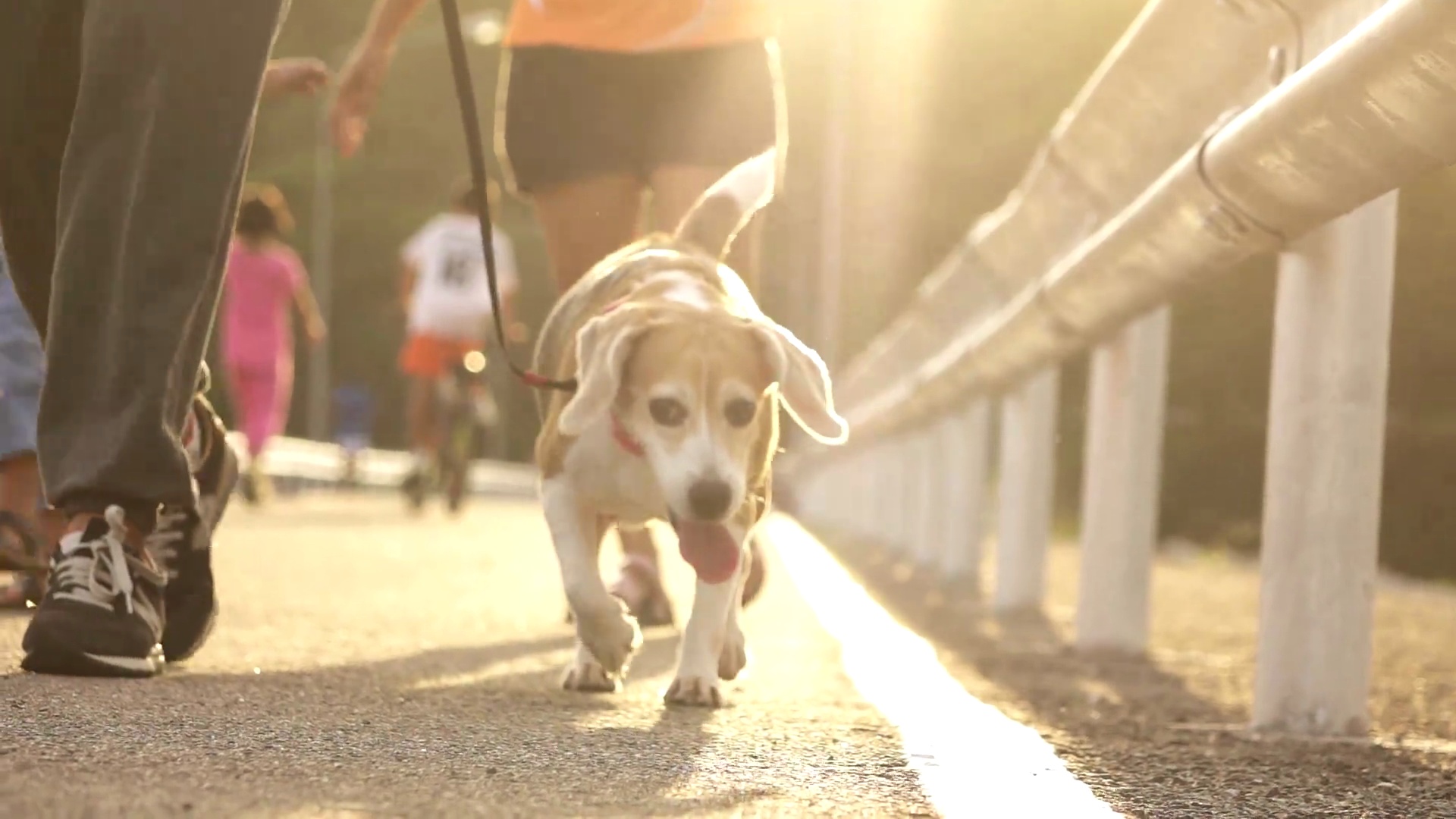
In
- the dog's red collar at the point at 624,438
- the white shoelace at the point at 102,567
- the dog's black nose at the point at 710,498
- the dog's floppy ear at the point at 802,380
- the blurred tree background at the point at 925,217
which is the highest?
the blurred tree background at the point at 925,217

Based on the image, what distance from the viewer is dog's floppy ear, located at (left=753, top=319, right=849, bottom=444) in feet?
14.0

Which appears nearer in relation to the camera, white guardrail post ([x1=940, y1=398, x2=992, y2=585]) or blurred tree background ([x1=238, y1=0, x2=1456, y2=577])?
white guardrail post ([x1=940, y1=398, x2=992, y2=585])

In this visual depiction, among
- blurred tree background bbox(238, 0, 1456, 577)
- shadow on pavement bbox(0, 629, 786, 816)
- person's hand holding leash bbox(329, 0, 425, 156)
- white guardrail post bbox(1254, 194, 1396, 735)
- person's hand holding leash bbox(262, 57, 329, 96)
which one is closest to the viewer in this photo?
shadow on pavement bbox(0, 629, 786, 816)

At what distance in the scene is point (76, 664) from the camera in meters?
3.73

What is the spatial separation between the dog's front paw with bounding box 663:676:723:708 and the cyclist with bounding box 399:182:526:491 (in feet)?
36.5

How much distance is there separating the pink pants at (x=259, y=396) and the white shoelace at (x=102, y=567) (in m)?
12.5

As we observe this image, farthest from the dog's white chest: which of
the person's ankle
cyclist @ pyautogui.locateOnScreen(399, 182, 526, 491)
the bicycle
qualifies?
the bicycle

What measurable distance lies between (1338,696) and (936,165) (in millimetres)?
41385

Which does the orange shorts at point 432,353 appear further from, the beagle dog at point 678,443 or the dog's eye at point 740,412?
the dog's eye at point 740,412

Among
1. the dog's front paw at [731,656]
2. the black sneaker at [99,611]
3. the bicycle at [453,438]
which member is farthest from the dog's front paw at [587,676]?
the bicycle at [453,438]

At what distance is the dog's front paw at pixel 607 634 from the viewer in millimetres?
4160

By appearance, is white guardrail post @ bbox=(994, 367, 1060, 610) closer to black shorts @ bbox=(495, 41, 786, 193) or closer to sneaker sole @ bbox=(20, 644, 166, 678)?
black shorts @ bbox=(495, 41, 786, 193)

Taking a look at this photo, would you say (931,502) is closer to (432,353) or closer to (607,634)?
(432,353)

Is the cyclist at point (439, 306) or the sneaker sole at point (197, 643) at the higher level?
the cyclist at point (439, 306)
